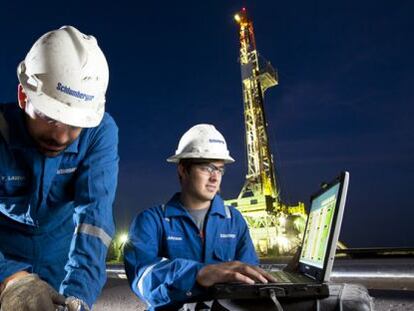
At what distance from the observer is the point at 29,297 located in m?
→ 1.10

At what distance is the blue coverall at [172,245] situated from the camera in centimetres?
159

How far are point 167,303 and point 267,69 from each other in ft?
76.1

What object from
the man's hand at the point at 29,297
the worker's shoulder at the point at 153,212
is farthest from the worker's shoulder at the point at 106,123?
the man's hand at the point at 29,297

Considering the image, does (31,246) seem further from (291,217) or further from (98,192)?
(291,217)

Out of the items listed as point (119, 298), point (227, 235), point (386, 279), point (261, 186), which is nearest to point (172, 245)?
point (227, 235)

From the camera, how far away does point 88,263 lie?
1498 mm

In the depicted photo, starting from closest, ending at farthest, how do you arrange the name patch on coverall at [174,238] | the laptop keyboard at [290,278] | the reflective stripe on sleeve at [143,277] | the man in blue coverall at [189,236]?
the laptop keyboard at [290,278] < the man in blue coverall at [189,236] < the reflective stripe on sleeve at [143,277] < the name patch on coverall at [174,238]

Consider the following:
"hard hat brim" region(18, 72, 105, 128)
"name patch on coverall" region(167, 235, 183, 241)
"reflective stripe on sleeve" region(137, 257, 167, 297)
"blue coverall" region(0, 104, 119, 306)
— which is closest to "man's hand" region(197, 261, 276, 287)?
"reflective stripe on sleeve" region(137, 257, 167, 297)

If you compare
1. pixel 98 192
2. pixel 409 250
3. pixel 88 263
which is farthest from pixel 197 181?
pixel 409 250

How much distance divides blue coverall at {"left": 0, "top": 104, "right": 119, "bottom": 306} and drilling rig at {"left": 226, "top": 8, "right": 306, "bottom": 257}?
16.5 metres

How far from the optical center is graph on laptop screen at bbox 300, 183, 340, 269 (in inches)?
49.7

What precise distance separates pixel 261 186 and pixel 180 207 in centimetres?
1931

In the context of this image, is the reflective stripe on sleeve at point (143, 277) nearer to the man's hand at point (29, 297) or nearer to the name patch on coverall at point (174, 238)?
the name patch on coverall at point (174, 238)

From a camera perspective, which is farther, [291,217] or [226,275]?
[291,217]
